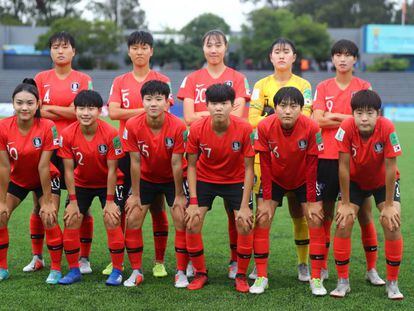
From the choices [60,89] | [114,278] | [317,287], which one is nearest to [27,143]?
[60,89]

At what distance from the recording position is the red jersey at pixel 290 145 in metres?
5.17

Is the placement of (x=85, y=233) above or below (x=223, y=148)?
below

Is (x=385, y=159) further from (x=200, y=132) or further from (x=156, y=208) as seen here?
A: (x=156, y=208)

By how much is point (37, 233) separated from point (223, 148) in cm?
207

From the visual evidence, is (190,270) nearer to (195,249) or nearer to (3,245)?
(195,249)

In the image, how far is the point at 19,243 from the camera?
6902mm

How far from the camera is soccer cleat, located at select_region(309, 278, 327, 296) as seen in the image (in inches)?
200

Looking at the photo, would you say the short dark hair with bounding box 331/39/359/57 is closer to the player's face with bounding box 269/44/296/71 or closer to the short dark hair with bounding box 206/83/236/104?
the player's face with bounding box 269/44/296/71

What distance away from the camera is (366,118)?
488 centimetres

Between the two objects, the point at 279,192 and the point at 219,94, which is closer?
the point at 219,94

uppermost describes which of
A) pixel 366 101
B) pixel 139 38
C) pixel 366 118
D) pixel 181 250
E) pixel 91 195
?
pixel 139 38

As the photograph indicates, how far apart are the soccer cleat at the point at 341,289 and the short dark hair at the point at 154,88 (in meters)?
2.16

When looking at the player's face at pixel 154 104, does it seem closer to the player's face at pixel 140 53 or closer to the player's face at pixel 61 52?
the player's face at pixel 140 53

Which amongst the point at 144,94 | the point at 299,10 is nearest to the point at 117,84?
the point at 144,94
